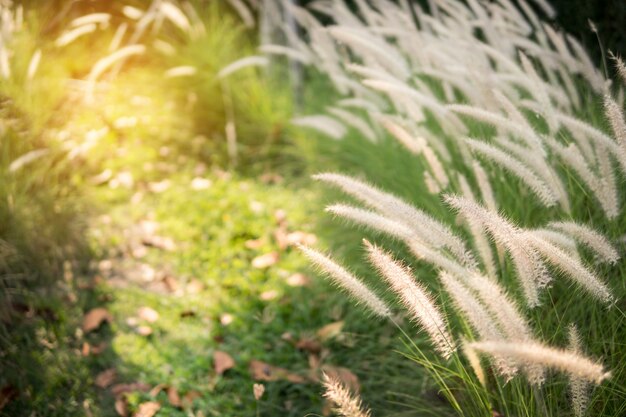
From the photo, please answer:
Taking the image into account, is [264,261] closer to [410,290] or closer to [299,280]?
[299,280]

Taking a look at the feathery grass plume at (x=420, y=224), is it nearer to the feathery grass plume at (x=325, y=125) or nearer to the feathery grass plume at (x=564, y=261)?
the feathery grass plume at (x=564, y=261)

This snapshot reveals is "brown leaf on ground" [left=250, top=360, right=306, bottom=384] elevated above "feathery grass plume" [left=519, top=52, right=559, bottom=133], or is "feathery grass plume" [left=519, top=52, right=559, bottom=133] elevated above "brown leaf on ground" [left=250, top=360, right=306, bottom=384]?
"feathery grass plume" [left=519, top=52, right=559, bottom=133]

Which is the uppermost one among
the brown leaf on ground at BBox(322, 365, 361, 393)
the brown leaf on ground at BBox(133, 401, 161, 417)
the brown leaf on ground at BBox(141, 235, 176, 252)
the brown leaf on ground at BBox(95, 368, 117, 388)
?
the brown leaf on ground at BBox(322, 365, 361, 393)

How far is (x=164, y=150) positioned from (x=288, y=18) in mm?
1381

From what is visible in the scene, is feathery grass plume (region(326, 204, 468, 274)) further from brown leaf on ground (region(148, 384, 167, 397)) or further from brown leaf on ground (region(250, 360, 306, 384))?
brown leaf on ground (region(148, 384, 167, 397))

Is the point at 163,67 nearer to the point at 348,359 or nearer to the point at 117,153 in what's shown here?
the point at 117,153

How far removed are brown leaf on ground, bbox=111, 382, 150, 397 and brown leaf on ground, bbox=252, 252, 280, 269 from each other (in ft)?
3.25

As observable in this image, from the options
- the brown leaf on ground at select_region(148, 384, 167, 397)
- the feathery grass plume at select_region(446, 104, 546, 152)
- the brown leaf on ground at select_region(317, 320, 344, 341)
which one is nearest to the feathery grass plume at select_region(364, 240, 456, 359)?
the feathery grass plume at select_region(446, 104, 546, 152)

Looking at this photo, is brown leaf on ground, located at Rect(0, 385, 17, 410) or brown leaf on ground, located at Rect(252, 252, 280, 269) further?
brown leaf on ground, located at Rect(252, 252, 280, 269)

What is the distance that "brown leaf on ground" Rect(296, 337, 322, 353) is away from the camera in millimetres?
2449

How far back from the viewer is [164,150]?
467cm

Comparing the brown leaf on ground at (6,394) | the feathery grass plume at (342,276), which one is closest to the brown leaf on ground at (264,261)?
the brown leaf on ground at (6,394)

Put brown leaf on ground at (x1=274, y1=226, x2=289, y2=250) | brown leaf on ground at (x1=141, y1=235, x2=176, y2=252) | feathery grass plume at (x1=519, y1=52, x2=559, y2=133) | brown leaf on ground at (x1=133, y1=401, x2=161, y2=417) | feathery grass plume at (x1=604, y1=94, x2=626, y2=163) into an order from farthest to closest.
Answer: brown leaf on ground at (x1=141, y1=235, x2=176, y2=252), brown leaf on ground at (x1=274, y1=226, x2=289, y2=250), brown leaf on ground at (x1=133, y1=401, x2=161, y2=417), feathery grass plume at (x1=519, y1=52, x2=559, y2=133), feathery grass plume at (x1=604, y1=94, x2=626, y2=163)

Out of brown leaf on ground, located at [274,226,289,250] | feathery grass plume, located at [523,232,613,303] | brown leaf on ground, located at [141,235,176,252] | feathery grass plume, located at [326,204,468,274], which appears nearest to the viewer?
feathery grass plume, located at [523,232,613,303]
